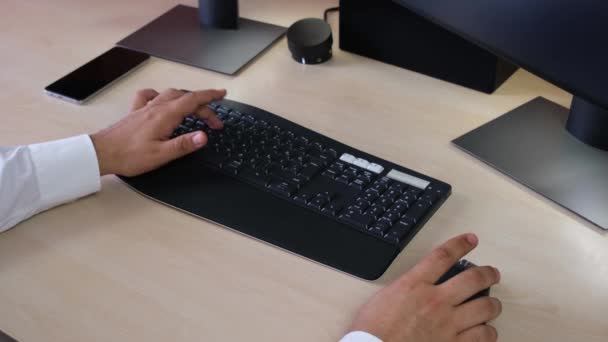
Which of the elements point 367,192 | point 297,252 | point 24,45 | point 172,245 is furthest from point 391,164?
point 24,45

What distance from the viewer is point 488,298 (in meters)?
0.70

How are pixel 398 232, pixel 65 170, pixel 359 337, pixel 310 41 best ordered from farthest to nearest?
pixel 310 41
pixel 65 170
pixel 398 232
pixel 359 337

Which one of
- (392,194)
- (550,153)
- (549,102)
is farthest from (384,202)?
(549,102)

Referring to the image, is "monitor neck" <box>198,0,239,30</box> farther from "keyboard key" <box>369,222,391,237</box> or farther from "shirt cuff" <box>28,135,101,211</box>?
"keyboard key" <box>369,222,391,237</box>

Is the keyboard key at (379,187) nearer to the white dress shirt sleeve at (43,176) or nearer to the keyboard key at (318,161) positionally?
the keyboard key at (318,161)

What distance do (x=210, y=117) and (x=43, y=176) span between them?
24 cm

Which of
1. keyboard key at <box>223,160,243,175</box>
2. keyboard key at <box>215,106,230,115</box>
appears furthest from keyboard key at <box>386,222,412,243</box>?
keyboard key at <box>215,106,230,115</box>

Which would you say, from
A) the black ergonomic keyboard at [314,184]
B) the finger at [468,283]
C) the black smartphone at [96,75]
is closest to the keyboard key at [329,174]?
the black ergonomic keyboard at [314,184]

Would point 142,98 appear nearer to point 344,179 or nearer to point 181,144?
point 181,144

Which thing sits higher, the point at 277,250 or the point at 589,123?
the point at 589,123

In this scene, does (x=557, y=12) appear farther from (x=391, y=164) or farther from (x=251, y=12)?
(x=251, y=12)

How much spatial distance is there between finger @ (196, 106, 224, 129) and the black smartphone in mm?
225

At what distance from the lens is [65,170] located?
2.89 feet

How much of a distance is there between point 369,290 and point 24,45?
2.78 feet
